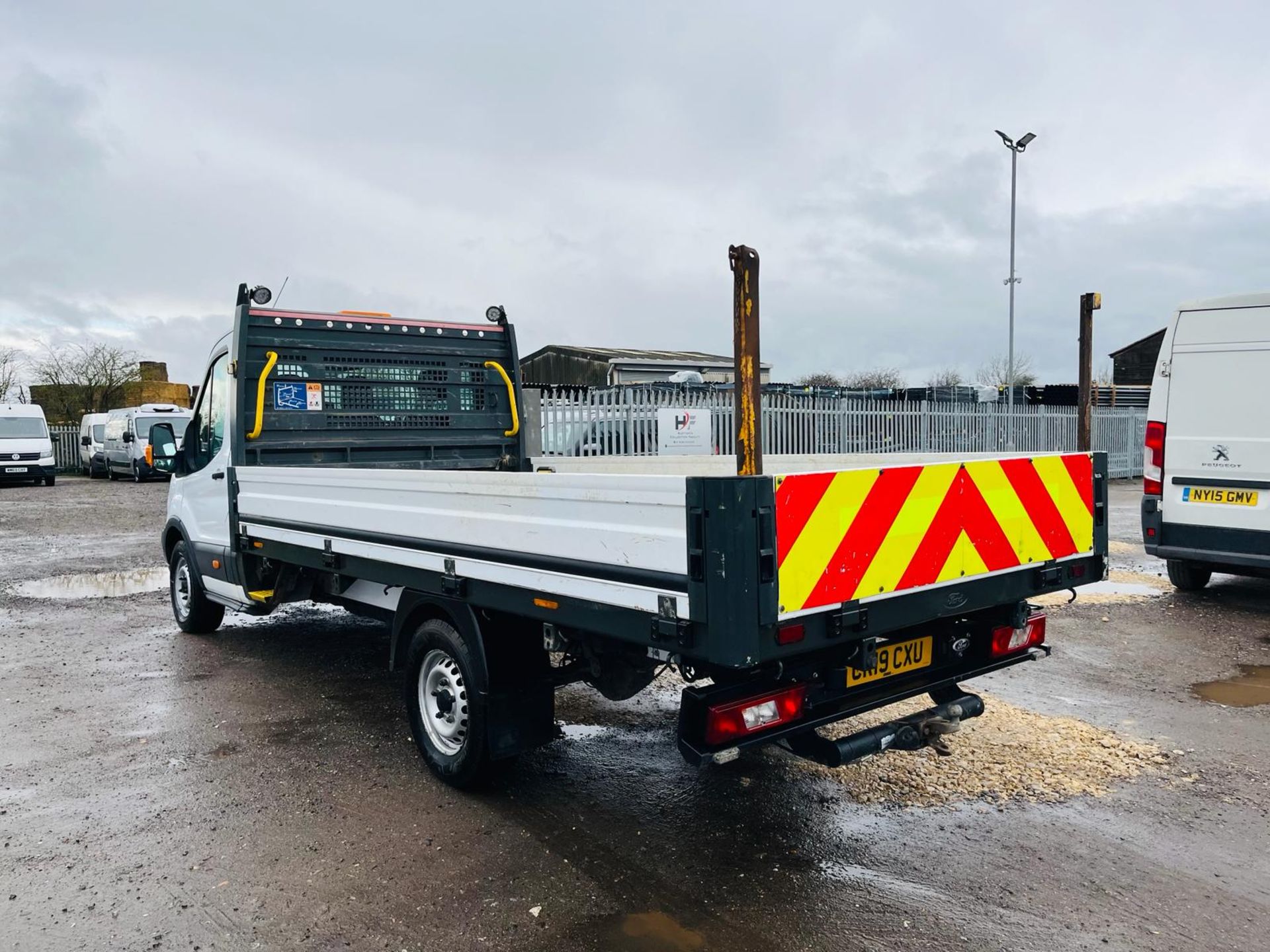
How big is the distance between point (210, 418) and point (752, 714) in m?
5.34

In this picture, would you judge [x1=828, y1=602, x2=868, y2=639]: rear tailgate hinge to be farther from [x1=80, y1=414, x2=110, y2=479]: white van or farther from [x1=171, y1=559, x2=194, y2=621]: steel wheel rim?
[x1=80, y1=414, x2=110, y2=479]: white van

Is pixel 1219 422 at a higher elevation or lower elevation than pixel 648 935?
higher

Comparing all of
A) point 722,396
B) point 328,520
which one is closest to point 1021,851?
point 328,520

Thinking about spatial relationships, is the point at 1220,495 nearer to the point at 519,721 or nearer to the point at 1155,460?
the point at 1155,460

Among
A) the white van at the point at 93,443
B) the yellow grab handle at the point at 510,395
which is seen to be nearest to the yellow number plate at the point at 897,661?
the yellow grab handle at the point at 510,395

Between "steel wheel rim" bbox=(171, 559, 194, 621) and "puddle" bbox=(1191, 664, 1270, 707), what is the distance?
742 centimetres

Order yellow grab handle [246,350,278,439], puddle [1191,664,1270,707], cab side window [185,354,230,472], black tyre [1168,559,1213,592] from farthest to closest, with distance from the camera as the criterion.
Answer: black tyre [1168,559,1213,592] → cab side window [185,354,230,472] → yellow grab handle [246,350,278,439] → puddle [1191,664,1270,707]

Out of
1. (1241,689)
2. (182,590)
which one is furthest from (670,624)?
(182,590)

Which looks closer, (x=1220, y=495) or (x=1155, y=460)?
(x=1220, y=495)

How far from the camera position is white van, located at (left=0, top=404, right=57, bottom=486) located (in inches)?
1010

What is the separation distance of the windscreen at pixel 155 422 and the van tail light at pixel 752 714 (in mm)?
25503

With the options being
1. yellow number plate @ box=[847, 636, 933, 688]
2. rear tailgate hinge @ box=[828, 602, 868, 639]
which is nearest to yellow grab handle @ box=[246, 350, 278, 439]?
yellow number plate @ box=[847, 636, 933, 688]

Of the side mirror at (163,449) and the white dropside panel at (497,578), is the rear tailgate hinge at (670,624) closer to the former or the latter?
the white dropside panel at (497,578)

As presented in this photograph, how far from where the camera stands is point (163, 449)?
7.32 meters
